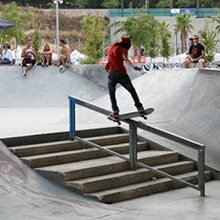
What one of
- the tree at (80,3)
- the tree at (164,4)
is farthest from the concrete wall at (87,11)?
the tree at (164,4)

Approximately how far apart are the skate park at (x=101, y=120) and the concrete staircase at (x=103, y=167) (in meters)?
0.15

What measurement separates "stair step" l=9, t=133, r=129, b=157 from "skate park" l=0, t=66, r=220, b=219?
0.79ft

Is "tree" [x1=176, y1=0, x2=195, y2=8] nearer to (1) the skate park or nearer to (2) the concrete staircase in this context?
(1) the skate park

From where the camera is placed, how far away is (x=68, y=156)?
6.53 m

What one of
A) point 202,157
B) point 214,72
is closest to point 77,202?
point 202,157

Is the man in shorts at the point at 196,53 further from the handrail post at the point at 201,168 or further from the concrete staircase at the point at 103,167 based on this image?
the handrail post at the point at 201,168

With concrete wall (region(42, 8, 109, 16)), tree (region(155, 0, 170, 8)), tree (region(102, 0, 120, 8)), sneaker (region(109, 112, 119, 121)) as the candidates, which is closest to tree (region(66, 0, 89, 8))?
tree (region(102, 0, 120, 8))

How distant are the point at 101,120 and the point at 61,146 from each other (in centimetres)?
238

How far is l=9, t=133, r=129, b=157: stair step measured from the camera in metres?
6.42

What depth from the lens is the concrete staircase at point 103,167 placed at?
5.80 meters

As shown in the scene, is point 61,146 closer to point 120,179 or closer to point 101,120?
point 120,179

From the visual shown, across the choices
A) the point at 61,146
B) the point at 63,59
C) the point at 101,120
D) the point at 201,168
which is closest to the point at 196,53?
the point at 101,120

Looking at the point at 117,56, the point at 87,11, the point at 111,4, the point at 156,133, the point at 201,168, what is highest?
the point at 111,4

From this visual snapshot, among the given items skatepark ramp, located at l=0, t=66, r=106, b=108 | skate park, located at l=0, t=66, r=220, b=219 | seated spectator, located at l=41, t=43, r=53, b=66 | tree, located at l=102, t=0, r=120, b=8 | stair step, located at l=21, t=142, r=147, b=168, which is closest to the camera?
skate park, located at l=0, t=66, r=220, b=219
